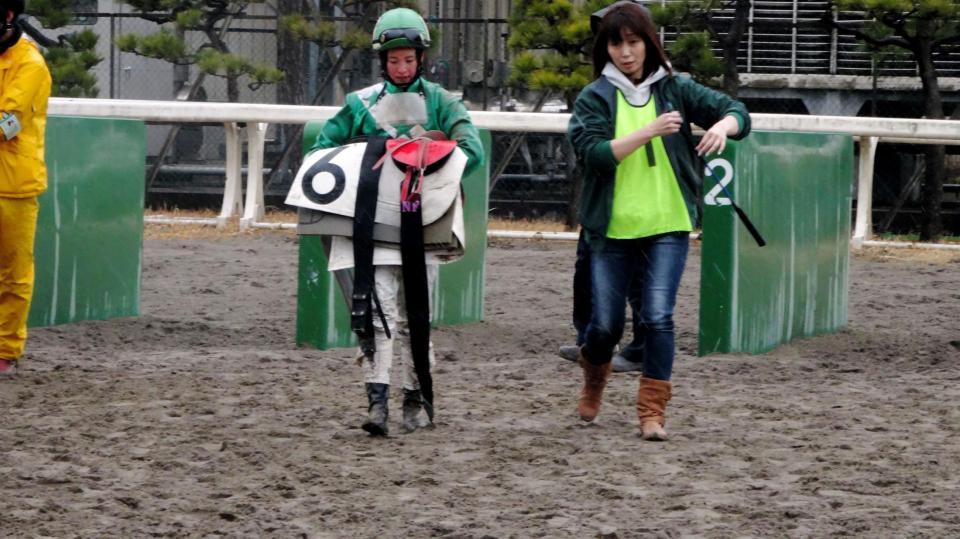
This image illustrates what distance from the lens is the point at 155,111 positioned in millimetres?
14062

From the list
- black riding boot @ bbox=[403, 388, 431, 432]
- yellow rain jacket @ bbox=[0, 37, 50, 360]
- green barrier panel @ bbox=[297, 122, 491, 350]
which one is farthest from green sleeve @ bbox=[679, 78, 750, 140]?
yellow rain jacket @ bbox=[0, 37, 50, 360]

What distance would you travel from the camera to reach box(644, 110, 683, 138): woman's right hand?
18.8 feet

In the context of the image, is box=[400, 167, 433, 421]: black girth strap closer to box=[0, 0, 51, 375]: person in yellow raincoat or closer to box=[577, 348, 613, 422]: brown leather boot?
box=[577, 348, 613, 422]: brown leather boot

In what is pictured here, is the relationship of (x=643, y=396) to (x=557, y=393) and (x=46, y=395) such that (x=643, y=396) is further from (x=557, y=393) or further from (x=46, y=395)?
(x=46, y=395)

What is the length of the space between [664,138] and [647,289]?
21.8 inches

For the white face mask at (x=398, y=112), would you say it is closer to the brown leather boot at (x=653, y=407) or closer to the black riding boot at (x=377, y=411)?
the black riding boot at (x=377, y=411)

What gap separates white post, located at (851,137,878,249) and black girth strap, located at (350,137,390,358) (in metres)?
8.63

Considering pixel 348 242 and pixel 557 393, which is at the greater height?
pixel 348 242

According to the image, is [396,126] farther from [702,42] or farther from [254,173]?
[702,42]

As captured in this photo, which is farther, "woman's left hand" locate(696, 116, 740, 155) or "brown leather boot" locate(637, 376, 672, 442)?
"brown leather boot" locate(637, 376, 672, 442)

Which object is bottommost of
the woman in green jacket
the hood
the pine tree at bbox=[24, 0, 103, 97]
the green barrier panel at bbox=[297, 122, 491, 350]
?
the green barrier panel at bbox=[297, 122, 491, 350]

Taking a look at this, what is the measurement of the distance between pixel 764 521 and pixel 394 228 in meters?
1.92

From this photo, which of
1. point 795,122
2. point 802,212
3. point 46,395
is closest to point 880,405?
point 802,212

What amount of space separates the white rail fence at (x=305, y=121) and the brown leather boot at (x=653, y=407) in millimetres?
7092
